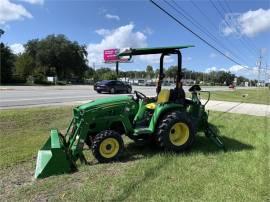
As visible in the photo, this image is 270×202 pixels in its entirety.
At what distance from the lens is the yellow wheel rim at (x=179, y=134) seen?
6.77 metres

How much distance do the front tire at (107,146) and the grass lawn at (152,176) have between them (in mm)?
178

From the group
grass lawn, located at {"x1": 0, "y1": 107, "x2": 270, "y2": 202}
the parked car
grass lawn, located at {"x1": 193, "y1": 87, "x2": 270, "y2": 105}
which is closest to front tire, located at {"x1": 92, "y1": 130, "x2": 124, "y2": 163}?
grass lawn, located at {"x1": 0, "y1": 107, "x2": 270, "y2": 202}

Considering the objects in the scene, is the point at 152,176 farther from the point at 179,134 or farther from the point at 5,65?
the point at 5,65

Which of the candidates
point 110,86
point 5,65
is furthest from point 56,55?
point 110,86

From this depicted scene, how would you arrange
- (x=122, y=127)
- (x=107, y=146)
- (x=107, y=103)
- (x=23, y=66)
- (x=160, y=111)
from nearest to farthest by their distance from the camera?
1. (x=107, y=146)
2. (x=107, y=103)
3. (x=122, y=127)
4. (x=160, y=111)
5. (x=23, y=66)

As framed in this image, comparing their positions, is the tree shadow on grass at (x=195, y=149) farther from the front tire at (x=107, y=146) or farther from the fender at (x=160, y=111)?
the fender at (x=160, y=111)

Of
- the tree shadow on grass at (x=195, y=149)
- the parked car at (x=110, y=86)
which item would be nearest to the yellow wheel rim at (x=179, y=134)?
the tree shadow on grass at (x=195, y=149)

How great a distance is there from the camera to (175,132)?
6852 millimetres

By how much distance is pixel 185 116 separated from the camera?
6.86 metres

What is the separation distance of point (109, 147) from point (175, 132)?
5.12ft

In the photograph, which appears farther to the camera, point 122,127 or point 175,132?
point 175,132

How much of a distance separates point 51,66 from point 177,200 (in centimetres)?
7495

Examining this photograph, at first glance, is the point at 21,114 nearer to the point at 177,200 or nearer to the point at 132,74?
the point at 177,200

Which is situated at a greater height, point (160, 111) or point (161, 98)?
point (161, 98)
